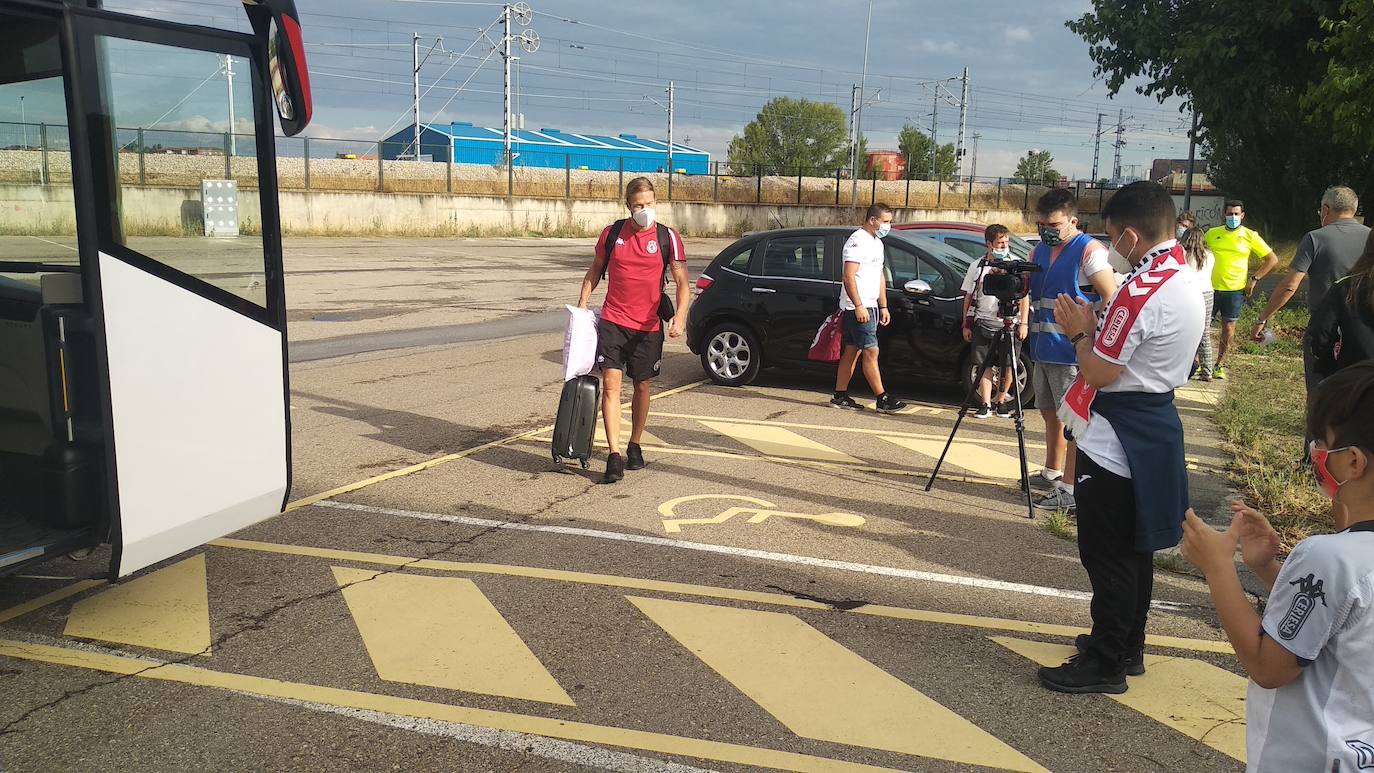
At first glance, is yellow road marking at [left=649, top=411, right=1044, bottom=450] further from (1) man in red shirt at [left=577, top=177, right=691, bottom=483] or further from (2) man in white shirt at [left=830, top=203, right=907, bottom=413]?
(1) man in red shirt at [left=577, top=177, right=691, bottom=483]

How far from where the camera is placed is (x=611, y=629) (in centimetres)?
462

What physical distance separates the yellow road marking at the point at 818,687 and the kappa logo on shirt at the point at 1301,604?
1.67 m

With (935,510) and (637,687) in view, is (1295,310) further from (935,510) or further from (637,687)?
(637,687)

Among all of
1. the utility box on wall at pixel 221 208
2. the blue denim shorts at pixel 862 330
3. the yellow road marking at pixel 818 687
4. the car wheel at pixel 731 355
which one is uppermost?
the utility box on wall at pixel 221 208

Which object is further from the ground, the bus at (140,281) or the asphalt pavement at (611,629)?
the bus at (140,281)

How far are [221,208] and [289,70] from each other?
2.46ft

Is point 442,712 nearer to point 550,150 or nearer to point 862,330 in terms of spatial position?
point 862,330

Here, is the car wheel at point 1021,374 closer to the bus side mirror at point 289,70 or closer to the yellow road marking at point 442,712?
the yellow road marking at point 442,712

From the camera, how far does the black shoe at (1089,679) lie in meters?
4.11

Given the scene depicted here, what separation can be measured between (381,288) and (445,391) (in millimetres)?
10570

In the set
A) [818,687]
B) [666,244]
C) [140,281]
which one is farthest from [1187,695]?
[140,281]

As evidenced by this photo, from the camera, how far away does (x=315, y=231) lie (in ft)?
122

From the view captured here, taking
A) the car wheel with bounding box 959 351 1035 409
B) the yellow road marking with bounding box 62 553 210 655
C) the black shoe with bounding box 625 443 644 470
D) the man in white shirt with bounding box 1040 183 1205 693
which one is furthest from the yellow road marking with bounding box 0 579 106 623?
the car wheel with bounding box 959 351 1035 409

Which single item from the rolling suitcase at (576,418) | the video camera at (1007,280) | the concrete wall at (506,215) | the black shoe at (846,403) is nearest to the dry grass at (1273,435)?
the video camera at (1007,280)
